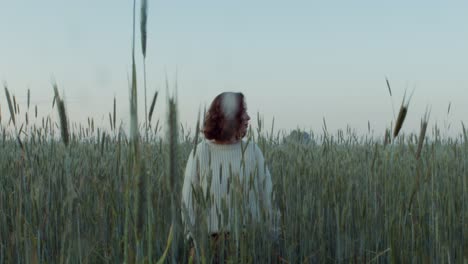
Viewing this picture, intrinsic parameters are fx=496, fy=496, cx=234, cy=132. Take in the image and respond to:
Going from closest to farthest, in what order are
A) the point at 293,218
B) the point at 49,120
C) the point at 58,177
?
1. the point at 293,218
2. the point at 58,177
3. the point at 49,120

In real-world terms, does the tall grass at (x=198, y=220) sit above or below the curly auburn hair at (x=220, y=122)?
below

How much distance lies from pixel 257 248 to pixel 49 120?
80.0 inches

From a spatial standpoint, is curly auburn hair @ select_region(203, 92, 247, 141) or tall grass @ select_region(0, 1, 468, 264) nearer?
tall grass @ select_region(0, 1, 468, 264)

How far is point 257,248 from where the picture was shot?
5.37 feet

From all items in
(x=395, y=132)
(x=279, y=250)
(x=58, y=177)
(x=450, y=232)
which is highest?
(x=395, y=132)

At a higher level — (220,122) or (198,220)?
(220,122)

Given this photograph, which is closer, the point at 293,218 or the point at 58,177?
the point at 293,218

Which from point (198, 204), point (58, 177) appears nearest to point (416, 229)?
point (198, 204)

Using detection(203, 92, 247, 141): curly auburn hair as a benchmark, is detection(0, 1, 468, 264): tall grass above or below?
below

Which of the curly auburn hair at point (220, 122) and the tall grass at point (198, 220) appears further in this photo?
the curly auburn hair at point (220, 122)

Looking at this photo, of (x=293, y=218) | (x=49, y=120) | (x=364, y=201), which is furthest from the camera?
(x=49, y=120)

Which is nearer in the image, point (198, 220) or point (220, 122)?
point (198, 220)

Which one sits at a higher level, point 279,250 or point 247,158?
point 247,158

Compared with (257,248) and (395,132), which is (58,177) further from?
(395,132)
